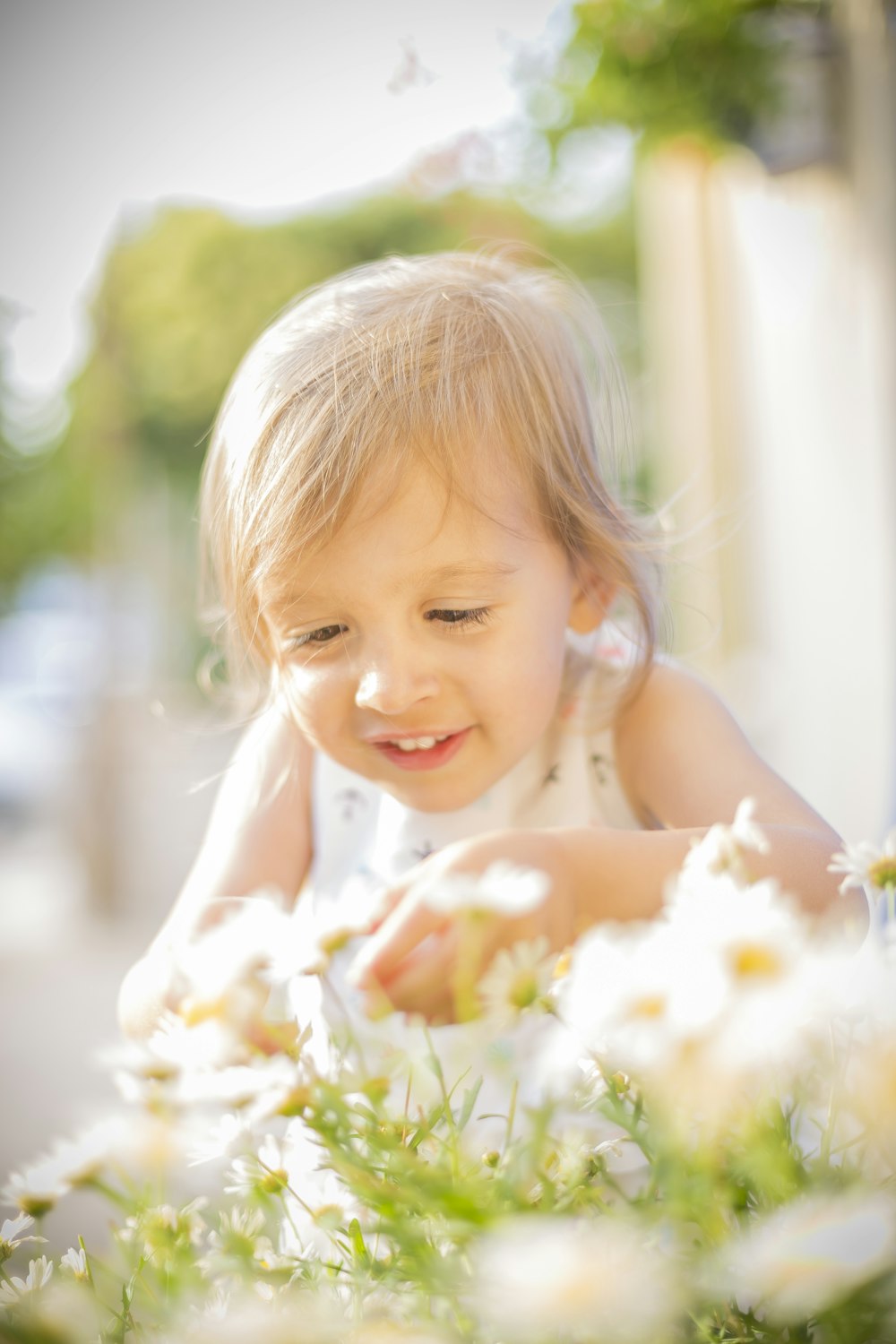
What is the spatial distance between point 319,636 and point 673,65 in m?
1.73

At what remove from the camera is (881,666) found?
2.55 meters

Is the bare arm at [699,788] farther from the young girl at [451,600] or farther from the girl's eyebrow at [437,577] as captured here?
the girl's eyebrow at [437,577]

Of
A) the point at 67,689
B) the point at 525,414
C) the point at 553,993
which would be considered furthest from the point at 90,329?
the point at 553,993

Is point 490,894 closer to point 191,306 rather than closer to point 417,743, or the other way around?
point 417,743

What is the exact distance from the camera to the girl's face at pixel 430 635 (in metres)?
0.68

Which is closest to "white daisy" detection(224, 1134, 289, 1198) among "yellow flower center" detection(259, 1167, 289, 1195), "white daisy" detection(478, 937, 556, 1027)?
"yellow flower center" detection(259, 1167, 289, 1195)

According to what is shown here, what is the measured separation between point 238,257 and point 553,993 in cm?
802

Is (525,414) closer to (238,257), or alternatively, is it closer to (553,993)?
(553,993)

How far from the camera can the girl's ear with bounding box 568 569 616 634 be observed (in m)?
0.85

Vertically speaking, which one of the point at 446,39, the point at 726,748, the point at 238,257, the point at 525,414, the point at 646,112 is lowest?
the point at 726,748

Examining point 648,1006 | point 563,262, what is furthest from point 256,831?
point 563,262

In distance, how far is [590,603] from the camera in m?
0.86

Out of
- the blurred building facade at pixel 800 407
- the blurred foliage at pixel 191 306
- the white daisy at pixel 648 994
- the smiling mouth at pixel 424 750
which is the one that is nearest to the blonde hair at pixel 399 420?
the smiling mouth at pixel 424 750

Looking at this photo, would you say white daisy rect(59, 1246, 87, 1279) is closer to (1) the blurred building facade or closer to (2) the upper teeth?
(2) the upper teeth
